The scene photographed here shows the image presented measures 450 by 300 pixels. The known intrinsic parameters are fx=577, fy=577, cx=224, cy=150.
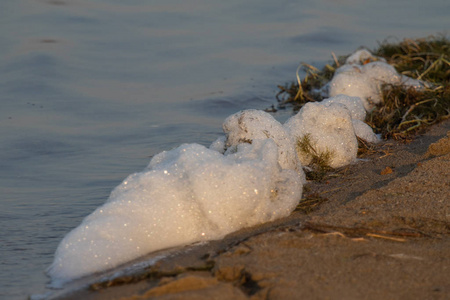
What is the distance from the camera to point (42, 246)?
3035 mm

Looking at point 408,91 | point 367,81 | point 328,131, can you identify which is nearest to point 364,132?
point 328,131

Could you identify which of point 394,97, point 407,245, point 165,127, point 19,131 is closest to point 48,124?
point 19,131

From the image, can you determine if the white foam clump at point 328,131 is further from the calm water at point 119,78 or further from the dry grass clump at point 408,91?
the calm water at point 119,78

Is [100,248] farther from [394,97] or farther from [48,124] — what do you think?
[394,97]

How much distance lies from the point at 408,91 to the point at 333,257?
334 centimetres

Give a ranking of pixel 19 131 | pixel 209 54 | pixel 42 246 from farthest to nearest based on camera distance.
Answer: pixel 209 54
pixel 19 131
pixel 42 246

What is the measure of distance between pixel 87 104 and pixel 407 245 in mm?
4146

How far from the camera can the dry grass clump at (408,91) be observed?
16.0ft

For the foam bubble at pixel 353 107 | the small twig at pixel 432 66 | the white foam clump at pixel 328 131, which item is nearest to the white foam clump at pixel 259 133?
the white foam clump at pixel 328 131

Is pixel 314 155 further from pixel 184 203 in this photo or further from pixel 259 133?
pixel 184 203

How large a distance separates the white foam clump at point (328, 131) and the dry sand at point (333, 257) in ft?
2.57

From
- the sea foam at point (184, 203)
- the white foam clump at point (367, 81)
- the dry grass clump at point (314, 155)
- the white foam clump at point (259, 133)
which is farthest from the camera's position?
the white foam clump at point (367, 81)

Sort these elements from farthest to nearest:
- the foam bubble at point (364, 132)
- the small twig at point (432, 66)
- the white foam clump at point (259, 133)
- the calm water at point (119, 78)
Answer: the small twig at point (432, 66) → the foam bubble at point (364, 132) → the calm water at point (119, 78) → the white foam clump at point (259, 133)

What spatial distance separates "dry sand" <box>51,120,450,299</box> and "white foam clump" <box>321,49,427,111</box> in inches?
93.1
